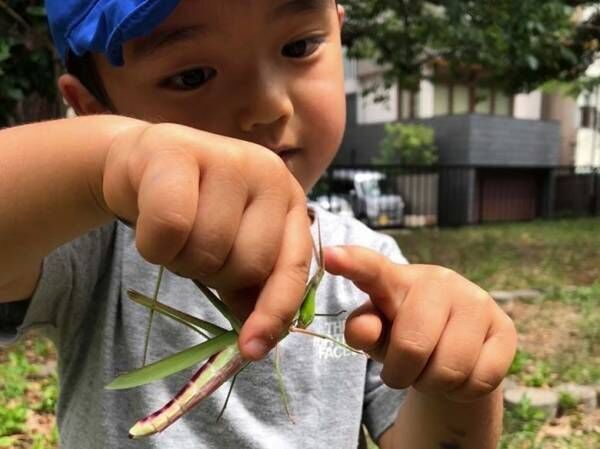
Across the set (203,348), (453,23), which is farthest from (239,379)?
(453,23)

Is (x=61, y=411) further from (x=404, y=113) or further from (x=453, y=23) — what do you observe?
(x=404, y=113)

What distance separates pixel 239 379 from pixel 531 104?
1927 cm

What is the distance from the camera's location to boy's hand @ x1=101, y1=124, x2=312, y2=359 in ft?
1.71

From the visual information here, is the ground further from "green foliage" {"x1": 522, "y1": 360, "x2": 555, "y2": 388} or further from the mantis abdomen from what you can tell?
the mantis abdomen

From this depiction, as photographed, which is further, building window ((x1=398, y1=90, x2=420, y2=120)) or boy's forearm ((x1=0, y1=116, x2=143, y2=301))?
building window ((x1=398, y1=90, x2=420, y2=120))

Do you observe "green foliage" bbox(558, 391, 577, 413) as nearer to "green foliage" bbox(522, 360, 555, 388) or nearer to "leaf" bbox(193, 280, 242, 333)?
"green foliage" bbox(522, 360, 555, 388)

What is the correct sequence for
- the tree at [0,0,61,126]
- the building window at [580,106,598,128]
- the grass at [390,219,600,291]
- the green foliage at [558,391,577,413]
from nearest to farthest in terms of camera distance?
1. the green foliage at [558,391,577,413]
2. the tree at [0,0,61,126]
3. the grass at [390,219,600,291]
4. the building window at [580,106,598,128]

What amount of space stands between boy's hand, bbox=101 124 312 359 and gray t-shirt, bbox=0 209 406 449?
634 millimetres

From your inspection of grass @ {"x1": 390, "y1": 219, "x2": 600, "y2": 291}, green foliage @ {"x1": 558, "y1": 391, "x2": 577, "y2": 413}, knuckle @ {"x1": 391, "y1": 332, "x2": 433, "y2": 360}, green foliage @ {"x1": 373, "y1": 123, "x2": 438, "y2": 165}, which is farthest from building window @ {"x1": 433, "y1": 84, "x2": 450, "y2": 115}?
knuckle @ {"x1": 391, "y1": 332, "x2": 433, "y2": 360}

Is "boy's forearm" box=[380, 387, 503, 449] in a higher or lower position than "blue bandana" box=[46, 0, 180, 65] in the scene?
lower

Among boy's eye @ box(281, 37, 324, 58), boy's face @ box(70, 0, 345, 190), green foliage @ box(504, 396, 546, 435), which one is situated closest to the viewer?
boy's face @ box(70, 0, 345, 190)

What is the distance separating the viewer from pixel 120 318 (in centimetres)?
123

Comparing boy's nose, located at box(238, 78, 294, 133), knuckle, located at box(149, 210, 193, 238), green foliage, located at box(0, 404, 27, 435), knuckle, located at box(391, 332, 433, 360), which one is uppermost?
boy's nose, located at box(238, 78, 294, 133)

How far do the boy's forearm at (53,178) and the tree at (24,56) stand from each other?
2.80 m
